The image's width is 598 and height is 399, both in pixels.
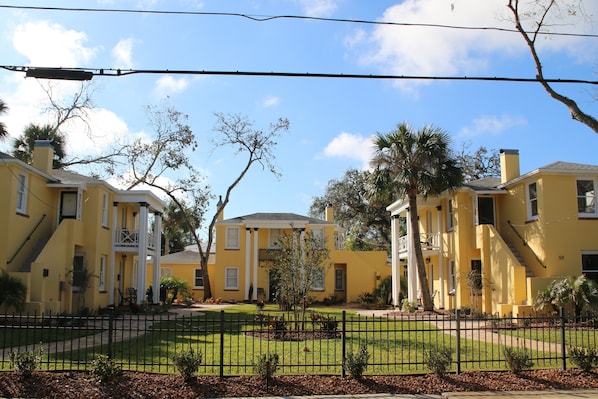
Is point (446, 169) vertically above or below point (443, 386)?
above

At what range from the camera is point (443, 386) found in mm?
10195

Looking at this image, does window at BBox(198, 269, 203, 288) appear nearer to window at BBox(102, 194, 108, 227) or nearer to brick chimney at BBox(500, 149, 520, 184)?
window at BBox(102, 194, 108, 227)

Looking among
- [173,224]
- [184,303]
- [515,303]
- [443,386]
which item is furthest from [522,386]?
[173,224]

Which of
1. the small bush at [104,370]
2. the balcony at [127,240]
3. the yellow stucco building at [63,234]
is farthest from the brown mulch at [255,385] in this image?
the balcony at [127,240]

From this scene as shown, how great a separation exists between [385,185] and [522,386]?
57.3ft

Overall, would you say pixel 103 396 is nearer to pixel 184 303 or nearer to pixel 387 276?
pixel 184 303

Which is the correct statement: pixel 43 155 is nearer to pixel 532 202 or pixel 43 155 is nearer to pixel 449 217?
pixel 449 217

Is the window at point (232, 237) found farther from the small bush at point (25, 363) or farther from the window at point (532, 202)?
the small bush at point (25, 363)

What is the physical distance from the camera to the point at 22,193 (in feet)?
75.9

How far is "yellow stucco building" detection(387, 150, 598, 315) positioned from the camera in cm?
2317

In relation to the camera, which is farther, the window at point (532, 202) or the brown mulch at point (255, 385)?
the window at point (532, 202)

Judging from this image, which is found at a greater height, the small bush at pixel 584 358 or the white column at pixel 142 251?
the white column at pixel 142 251

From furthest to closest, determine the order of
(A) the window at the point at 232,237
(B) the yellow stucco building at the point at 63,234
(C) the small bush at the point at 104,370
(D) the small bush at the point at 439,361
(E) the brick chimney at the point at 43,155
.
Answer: (A) the window at the point at 232,237 → (E) the brick chimney at the point at 43,155 → (B) the yellow stucco building at the point at 63,234 → (D) the small bush at the point at 439,361 → (C) the small bush at the point at 104,370

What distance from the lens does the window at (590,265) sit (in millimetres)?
23172
